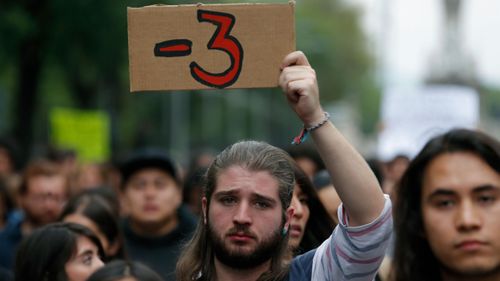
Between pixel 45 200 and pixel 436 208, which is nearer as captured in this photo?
pixel 436 208

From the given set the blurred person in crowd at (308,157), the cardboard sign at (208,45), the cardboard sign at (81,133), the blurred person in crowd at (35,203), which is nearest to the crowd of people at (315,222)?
the cardboard sign at (208,45)

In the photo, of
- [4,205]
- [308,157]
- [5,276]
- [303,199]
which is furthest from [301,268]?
[4,205]

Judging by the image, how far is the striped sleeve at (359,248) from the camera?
3361 mm

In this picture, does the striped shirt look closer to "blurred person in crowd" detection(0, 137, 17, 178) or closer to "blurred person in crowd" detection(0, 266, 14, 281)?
"blurred person in crowd" detection(0, 266, 14, 281)

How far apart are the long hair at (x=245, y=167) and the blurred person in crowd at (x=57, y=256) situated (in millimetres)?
1399

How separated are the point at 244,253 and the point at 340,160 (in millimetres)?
425

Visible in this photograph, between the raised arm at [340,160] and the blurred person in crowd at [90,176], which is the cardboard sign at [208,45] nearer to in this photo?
the raised arm at [340,160]

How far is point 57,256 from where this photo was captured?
5.15 metres

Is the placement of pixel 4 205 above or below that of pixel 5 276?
below

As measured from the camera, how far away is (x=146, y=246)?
24.4ft

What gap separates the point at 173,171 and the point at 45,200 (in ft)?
3.54

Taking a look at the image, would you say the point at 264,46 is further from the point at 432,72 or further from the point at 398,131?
the point at 432,72

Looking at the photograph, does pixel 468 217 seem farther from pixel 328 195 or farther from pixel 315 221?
pixel 328 195

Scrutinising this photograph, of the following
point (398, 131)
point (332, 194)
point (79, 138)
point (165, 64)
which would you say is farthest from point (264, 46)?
point (79, 138)
